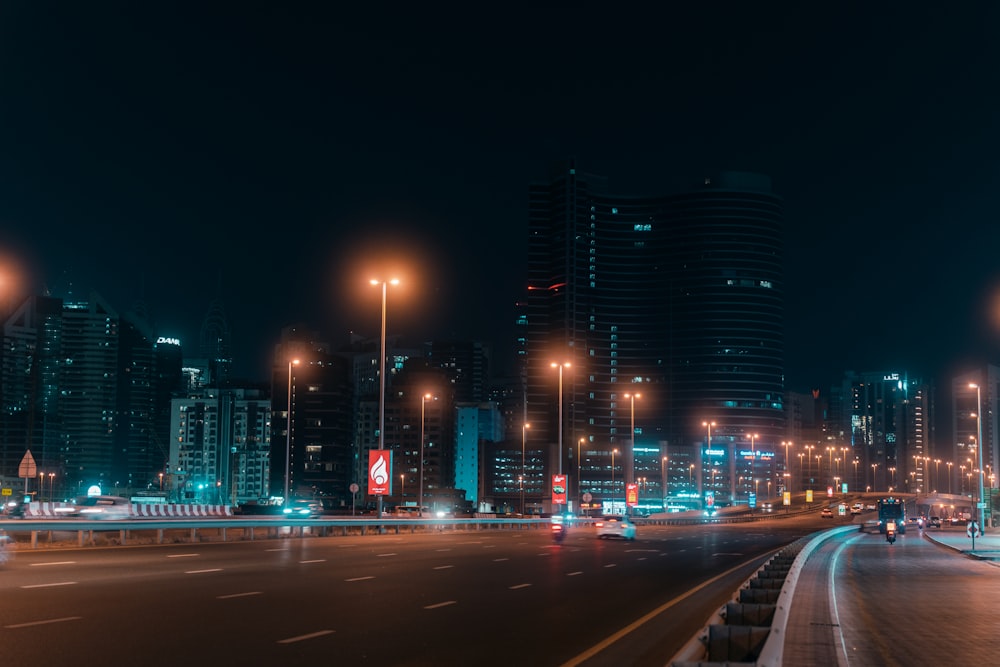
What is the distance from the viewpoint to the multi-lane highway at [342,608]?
13492 millimetres

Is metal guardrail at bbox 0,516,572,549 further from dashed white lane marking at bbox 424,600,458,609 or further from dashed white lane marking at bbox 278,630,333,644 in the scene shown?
dashed white lane marking at bbox 278,630,333,644

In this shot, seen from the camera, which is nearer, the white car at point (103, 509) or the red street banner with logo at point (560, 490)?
the white car at point (103, 509)

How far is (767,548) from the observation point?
167 ft

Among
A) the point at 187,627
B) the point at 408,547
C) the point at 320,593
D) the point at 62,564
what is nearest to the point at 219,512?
the point at 408,547

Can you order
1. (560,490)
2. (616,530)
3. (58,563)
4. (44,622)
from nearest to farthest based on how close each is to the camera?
(44,622)
(58,563)
(616,530)
(560,490)

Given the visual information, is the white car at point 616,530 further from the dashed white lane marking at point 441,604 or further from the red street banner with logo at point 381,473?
the dashed white lane marking at point 441,604

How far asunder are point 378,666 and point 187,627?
13.4 feet

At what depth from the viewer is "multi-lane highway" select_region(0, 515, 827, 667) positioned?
1349 cm

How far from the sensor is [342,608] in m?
18.3

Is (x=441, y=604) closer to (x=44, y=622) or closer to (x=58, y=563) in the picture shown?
(x=44, y=622)

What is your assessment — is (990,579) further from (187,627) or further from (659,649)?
(187,627)

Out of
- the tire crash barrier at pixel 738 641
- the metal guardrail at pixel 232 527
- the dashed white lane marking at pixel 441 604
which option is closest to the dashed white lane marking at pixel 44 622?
the dashed white lane marking at pixel 441 604

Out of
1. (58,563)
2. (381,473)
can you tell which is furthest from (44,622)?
(381,473)

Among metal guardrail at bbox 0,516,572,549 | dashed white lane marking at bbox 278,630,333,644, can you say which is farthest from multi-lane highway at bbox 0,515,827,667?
metal guardrail at bbox 0,516,572,549
